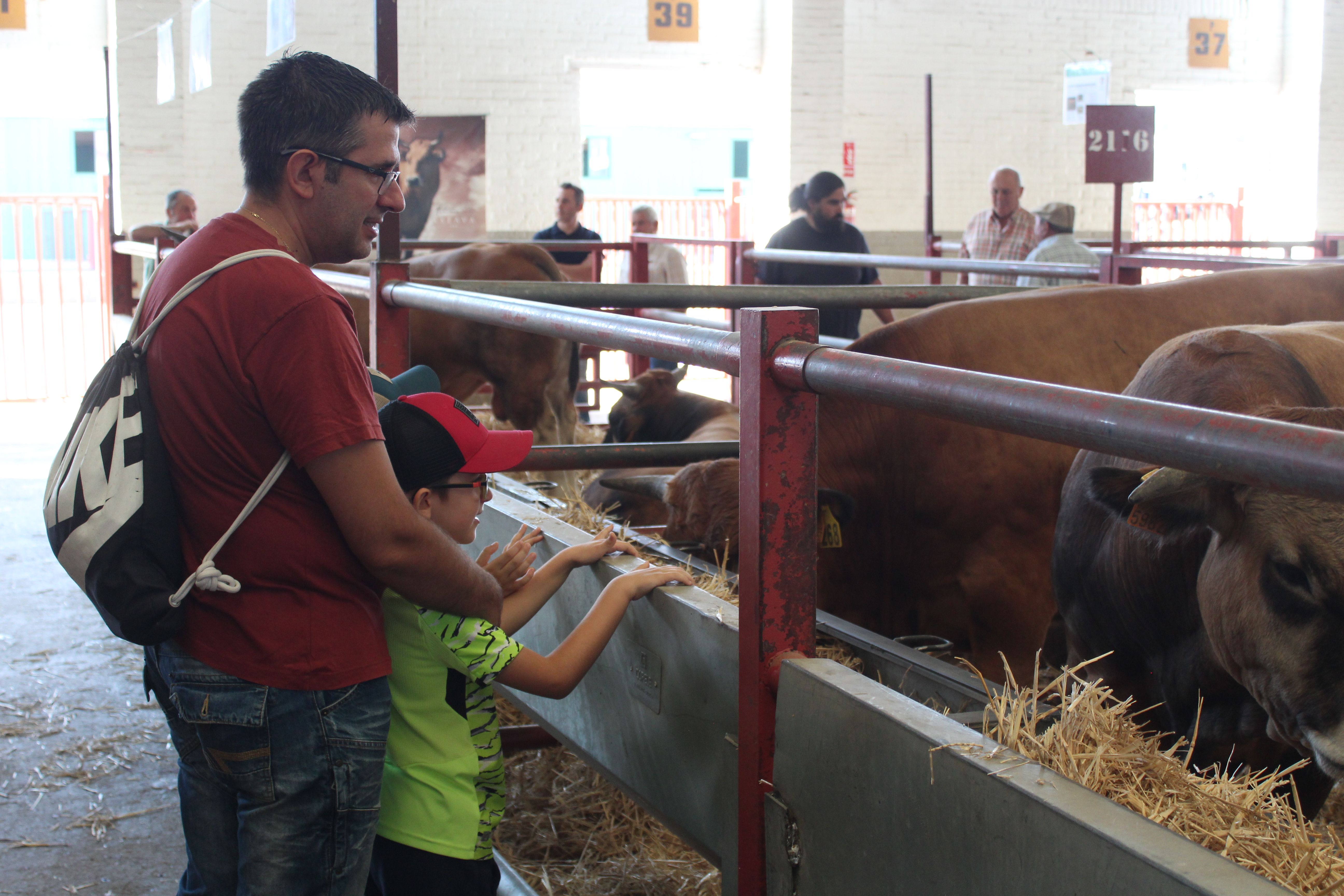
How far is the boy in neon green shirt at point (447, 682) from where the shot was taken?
168 cm

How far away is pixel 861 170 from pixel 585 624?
11.3 metres

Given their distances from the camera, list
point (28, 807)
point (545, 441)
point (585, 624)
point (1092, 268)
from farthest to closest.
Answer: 1. point (545, 441)
2. point (1092, 268)
3. point (28, 807)
4. point (585, 624)

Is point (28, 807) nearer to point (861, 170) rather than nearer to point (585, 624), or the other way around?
point (585, 624)

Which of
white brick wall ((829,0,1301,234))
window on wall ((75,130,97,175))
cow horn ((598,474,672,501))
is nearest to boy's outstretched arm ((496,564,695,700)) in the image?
cow horn ((598,474,672,501))

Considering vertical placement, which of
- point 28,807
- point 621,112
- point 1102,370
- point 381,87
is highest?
point 621,112

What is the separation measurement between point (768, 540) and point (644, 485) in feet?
6.04

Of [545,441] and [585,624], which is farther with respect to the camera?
[545,441]

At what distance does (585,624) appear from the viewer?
1848 mm

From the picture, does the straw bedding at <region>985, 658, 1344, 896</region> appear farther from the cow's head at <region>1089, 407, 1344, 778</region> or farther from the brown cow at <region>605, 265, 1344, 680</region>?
the brown cow at <region>605, 265, 1344, 680</region>

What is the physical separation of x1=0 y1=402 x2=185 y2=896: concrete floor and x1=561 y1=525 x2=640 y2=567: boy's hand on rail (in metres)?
1.46

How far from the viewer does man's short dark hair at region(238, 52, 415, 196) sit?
5.05 ft

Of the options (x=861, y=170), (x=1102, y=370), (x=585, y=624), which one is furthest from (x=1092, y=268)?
(x=861, y=170)

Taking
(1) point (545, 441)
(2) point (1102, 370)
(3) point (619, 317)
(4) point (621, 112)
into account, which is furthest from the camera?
(4) point (621, 112)

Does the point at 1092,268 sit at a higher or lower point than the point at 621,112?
lower
